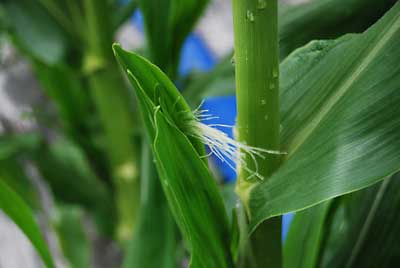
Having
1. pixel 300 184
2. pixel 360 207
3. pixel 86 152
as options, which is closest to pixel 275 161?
pixel 300 184

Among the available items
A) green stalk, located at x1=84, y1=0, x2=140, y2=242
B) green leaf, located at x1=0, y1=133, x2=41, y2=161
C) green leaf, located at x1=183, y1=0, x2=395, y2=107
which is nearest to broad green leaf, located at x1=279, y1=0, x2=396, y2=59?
green leaf, located at x1=183, y1=0, x2=395, y2=107

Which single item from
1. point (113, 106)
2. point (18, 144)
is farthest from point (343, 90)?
point (18, 144)

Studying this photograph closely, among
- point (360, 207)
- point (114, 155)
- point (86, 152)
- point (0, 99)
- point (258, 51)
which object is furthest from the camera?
point (0, 99)

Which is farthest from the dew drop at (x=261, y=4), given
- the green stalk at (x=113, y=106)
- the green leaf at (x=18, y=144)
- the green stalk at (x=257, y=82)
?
the green leaf at (x=18, y=144)

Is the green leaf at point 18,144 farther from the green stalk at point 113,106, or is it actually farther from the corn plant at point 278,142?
the corn plant at point 278,142

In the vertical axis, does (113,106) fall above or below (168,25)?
above

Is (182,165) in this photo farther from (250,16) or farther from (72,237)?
(72,237)

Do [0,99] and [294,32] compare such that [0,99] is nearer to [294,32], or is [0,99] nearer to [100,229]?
[100,229]
